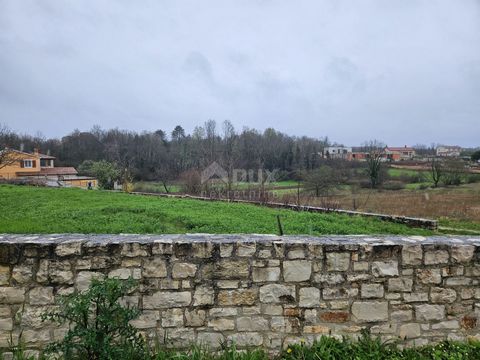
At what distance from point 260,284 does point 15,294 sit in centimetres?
219

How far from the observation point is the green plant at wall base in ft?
8.91

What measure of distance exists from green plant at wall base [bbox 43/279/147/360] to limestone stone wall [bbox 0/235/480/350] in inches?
7.9

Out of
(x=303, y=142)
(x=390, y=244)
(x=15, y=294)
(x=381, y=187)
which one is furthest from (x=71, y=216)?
(x=303, y=142)

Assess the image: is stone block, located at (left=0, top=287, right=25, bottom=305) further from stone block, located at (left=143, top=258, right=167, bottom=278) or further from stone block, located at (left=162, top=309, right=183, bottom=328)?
stone block, located at (left=162, top=309, right=183, bottom=328)

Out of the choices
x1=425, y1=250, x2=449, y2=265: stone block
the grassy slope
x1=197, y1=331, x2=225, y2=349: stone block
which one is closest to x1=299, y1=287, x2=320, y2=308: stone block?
x1=197, y1=331, x2=225, y2=349: stone block

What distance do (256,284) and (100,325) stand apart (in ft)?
4.51

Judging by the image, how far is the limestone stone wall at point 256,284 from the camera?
10.1 feet

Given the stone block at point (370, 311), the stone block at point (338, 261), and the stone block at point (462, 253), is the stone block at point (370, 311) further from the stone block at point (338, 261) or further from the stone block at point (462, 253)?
the stone block at point (462, 253)

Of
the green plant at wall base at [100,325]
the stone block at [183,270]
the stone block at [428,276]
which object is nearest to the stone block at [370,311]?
the stone block at [428,276]

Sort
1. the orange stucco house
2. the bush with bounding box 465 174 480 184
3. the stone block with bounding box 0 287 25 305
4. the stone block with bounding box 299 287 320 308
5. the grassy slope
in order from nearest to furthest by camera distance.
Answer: the stone block with bounding box 0 287 25 305, the stone block with bounding box 299 287 320 308, the grassy slope, the bush with bounding box 465 174 480 184, the orange stucco house

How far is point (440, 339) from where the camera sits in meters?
3.35

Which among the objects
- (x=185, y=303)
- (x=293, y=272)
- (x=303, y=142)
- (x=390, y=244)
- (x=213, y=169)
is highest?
(x=303, y=142)

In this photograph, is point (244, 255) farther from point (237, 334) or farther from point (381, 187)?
point (381, 187)

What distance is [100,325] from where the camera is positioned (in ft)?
9.23
